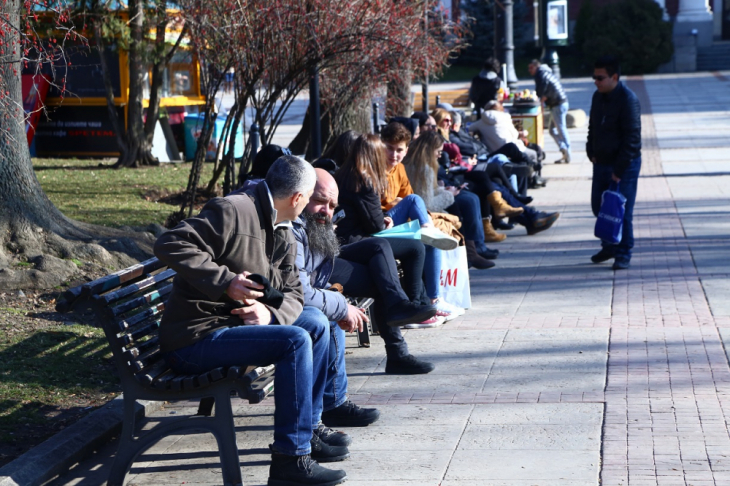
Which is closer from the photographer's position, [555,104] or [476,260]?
[476,260]

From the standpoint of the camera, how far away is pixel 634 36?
43.5 m

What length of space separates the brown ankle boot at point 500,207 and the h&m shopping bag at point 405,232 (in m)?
3.68

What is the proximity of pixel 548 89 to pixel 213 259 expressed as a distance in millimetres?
14344

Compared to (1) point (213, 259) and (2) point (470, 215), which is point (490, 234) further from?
(1) point (213, 259)

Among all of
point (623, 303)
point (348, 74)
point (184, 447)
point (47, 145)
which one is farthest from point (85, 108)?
point (184, 447)

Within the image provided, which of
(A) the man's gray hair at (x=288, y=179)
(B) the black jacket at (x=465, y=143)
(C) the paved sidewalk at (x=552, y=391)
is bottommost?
(C) the paved sidewalk at (x=552, y=391)

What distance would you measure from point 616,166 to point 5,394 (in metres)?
5.65

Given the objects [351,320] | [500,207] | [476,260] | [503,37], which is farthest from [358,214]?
[503,37]

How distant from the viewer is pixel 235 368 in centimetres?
388

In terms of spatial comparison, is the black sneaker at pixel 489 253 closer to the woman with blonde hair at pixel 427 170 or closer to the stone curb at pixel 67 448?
the woman with blonde hair at pixel 427 170

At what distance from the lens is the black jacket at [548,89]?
17.2 meters

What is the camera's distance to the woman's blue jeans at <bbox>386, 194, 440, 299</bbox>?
23.0 feet

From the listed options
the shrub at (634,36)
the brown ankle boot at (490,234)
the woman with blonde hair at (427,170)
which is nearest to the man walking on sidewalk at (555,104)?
the brown ankle boot at (490,234)

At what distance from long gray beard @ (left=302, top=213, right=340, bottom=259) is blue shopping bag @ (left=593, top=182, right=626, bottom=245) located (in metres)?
4.00
